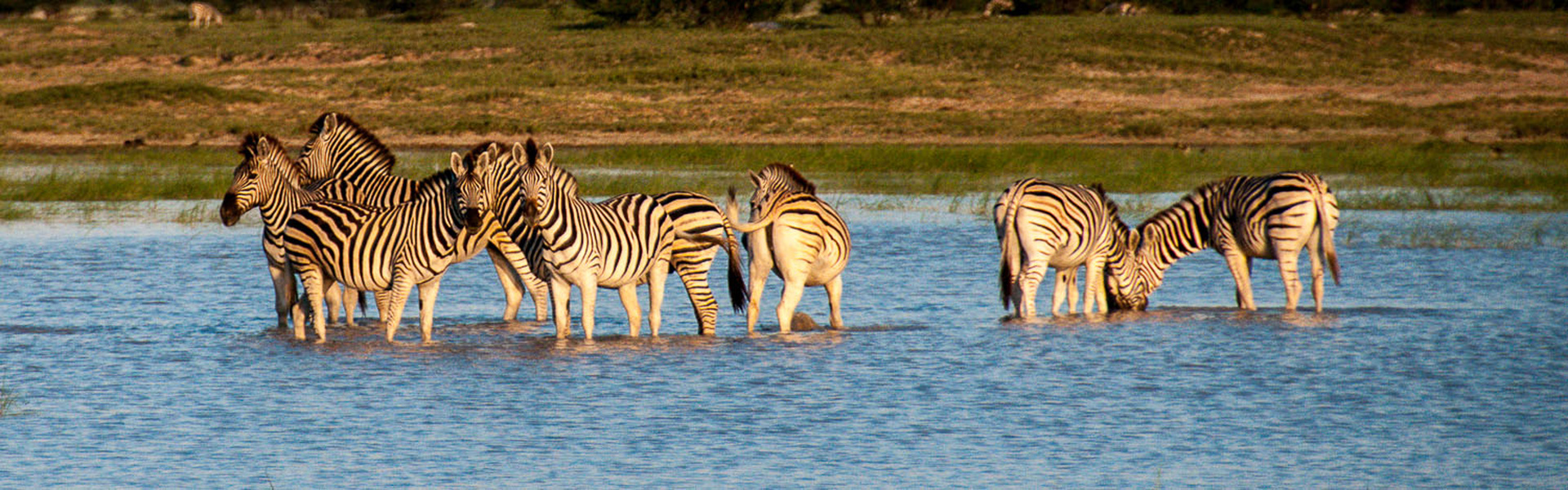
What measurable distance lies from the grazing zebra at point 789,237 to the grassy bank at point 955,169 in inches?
416

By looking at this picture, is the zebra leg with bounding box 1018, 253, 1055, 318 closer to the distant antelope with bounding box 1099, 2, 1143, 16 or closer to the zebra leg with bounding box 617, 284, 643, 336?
the zebra leg with bounding box 617, 284, 643, 336

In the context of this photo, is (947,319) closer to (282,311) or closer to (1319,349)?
(1319,349)

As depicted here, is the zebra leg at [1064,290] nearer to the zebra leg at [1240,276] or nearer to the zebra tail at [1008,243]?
the zebra tail at [1008,243]

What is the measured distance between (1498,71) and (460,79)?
78.8 ft

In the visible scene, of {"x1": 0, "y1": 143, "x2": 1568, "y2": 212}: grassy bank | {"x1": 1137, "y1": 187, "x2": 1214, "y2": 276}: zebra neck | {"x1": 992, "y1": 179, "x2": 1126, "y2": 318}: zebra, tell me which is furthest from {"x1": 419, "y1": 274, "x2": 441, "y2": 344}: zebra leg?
{"x1": 0, "y1": 143, "x2": 1568, "y2": 212}: grassy bank

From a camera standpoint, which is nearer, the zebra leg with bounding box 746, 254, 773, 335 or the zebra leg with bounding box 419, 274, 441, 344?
the zebra leg with bounding box 419, 274, 441, 344

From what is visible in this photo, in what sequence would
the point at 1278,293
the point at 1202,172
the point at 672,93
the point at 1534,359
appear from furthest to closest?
1. the point at 672,93
2. the point at 1202,172
3. the point at 1278,293
4. the point at 1534,359

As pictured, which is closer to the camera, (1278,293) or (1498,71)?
(1278,293)

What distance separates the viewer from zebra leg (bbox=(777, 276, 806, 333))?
1112 cm

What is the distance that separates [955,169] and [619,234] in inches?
659

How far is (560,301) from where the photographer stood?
35.2ft

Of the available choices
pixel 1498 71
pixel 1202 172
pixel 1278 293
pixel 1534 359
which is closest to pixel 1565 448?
pixel 1534 359

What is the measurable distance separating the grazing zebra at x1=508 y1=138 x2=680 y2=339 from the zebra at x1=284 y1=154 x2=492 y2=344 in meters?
0.36

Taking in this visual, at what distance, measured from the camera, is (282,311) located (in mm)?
11742
